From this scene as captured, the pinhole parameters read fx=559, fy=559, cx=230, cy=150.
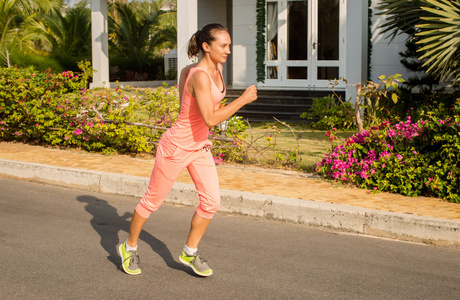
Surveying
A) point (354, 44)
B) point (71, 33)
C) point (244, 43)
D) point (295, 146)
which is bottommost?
point (295, 146)

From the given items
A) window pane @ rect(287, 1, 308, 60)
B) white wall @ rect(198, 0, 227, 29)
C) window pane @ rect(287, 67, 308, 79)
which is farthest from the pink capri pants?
white wall @ rect(198, 0, 227, 29)

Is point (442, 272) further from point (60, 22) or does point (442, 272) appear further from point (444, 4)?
point (60, 22)

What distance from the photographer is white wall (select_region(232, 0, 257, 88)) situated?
56.7 ft

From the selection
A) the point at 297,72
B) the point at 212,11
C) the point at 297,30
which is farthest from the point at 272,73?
the point at 212,11

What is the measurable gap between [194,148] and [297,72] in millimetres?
12886

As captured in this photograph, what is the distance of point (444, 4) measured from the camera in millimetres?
9945

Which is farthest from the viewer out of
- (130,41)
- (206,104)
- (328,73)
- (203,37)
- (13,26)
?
(130,41)

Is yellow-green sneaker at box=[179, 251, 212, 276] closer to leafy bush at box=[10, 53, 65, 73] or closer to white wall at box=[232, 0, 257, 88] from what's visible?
white wall at box=[232, 0, 257, 88]

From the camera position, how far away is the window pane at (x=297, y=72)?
54.9 ft

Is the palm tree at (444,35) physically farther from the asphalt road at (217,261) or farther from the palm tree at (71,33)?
the palm tree at (71,33)

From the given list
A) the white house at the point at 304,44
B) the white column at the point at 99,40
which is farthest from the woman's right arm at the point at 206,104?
the white column at the point at 99,40

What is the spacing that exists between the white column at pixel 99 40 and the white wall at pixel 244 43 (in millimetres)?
4761

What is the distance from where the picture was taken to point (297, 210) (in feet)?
20.8

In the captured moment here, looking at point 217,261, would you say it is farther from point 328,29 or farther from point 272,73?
point 272,73
